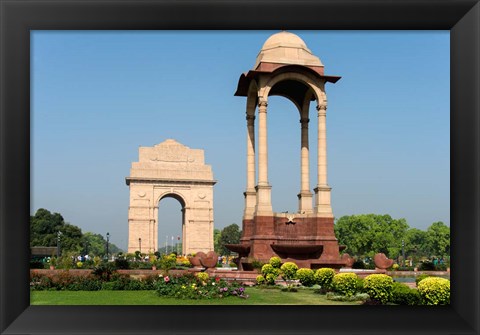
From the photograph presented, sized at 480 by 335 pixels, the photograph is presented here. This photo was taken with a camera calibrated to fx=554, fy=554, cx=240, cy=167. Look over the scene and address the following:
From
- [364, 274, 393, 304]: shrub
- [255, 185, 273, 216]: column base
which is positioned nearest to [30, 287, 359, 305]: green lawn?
[364, 274, 393, 304]: shrub

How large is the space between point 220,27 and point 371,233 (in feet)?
234

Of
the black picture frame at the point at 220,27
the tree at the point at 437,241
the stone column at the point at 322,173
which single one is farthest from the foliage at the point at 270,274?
the tree at the point at 437,241

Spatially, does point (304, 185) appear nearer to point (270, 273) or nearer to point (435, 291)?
point (270, 273)

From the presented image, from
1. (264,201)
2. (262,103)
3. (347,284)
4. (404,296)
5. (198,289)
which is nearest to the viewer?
(404,296)

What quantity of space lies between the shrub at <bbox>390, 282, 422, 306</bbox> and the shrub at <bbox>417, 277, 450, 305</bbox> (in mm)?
306

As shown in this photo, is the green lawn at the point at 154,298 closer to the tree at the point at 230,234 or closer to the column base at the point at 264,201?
the column base at the point at 264,201

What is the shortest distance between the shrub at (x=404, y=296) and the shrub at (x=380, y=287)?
13 cm

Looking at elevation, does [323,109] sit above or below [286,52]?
below

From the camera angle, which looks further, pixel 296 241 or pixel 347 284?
pixel 296 241

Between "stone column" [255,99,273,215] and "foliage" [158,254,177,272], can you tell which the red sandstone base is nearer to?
"stone column" [255,99,273,215]

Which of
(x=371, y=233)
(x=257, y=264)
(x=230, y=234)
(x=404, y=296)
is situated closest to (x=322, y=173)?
(x=257, y=264)

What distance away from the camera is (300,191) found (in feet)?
91.2

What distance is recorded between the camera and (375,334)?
5.09 metres

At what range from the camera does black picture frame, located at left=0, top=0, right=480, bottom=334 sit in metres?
5.02
